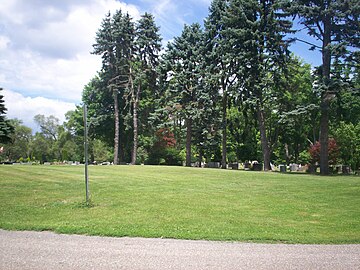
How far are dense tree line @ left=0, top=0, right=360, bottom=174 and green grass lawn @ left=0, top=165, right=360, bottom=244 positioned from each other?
13.3 m

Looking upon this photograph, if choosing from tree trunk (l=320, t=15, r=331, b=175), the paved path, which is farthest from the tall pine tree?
the paved path

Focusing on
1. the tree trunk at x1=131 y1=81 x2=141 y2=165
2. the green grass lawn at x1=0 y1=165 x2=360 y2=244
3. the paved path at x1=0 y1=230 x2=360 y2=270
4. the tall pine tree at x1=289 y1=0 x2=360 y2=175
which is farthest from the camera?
the tree trunk at x1=131 y1=81 x2=141 y2=165

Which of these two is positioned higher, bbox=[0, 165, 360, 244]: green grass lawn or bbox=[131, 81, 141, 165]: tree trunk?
bbox=[131, 81, 141, 165]: tree trunk

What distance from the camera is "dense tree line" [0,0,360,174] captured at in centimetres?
2820

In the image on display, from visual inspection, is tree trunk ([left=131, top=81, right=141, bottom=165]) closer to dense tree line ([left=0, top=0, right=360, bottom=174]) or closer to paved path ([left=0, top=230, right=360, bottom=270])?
dense tree line ([left=0, top=0, right=360, bottom=174])

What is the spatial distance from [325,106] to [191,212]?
21066 millimetres

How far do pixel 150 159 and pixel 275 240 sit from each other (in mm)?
40888

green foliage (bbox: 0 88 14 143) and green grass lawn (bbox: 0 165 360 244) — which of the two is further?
green foliage (bbox: 0 88 14 143)

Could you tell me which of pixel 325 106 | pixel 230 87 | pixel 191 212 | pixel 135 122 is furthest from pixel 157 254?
pixel 135 122

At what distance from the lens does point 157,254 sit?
5.91m

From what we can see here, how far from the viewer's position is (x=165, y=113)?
41.0 metres

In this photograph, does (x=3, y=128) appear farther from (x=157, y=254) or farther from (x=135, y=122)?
(x=157, y=254)

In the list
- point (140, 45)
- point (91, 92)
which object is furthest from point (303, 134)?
point (91, 92)

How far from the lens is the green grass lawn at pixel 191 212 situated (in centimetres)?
762
